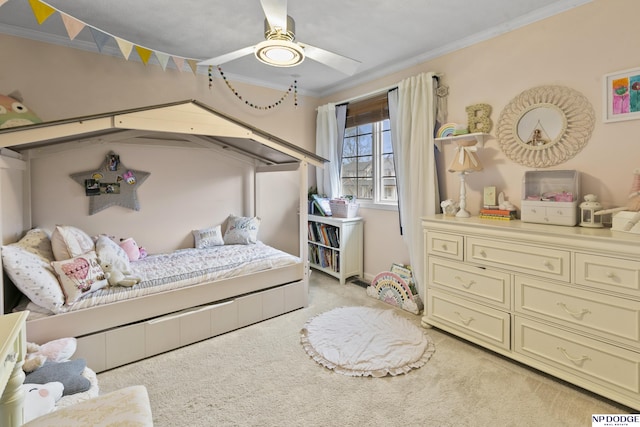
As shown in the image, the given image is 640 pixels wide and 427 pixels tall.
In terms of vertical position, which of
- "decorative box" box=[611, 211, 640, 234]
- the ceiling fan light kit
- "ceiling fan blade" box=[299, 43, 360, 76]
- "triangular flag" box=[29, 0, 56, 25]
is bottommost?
"decorative box" box=[611, 211, 640, 234]

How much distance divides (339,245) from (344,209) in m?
0.44

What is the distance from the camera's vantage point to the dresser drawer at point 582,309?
1740mm

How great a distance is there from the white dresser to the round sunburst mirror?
0.57 m

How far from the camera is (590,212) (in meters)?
2.11

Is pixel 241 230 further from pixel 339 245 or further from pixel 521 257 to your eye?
pixel 521 257

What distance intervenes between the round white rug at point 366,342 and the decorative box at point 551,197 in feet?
4.14

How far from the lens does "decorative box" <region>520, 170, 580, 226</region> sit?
7.27 ft

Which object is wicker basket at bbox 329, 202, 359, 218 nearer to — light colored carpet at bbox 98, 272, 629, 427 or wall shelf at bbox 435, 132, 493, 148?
wall shelf at bbox 435, 132, 493, 148

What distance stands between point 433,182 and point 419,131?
520 mm

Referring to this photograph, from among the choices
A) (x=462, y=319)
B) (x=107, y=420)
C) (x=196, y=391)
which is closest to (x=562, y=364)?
(x=462, y=319)

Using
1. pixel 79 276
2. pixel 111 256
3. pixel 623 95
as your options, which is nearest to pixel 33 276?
pixel 79 276

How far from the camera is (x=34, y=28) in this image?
2.54 meters

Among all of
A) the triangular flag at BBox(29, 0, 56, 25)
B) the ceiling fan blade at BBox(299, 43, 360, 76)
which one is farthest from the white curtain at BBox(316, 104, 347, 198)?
the triangular flag at BBox(29, 0, 56, 25)

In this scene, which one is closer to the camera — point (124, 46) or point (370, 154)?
point (124, 46)
